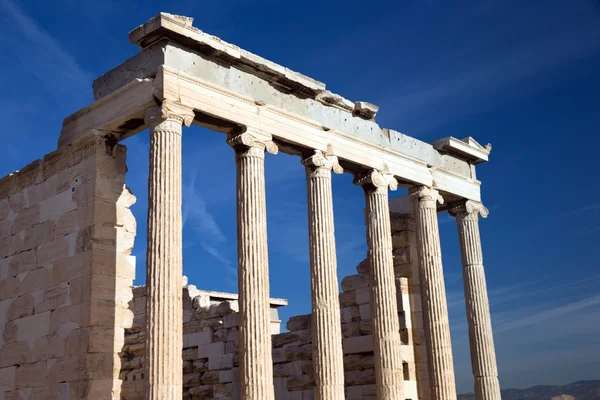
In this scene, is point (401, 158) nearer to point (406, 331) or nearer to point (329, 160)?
point (329, 160)

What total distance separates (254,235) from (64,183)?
4.63 meters

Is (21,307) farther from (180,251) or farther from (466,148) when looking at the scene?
(466,148)

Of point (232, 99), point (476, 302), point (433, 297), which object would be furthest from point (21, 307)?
point (476, 302)

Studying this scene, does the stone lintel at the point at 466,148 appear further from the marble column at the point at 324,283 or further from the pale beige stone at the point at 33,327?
the pale beige stone at the point at 33,327

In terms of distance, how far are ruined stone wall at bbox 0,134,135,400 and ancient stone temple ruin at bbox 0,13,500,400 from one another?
1.5 inches

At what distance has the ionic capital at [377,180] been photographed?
2070cm

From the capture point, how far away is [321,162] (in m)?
19.2

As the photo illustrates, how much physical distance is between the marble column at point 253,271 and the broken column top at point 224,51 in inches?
64.7

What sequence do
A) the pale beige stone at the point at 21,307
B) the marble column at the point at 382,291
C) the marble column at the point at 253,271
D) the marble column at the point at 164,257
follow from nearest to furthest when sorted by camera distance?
the marble column at the point at 164,257
the marble column at the point at 253,271
the pale beige stone at the point at 21,307
the marble column at the point at 382,291

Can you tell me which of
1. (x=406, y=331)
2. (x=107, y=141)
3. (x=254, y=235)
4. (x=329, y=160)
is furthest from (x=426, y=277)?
(x=107, y=141)

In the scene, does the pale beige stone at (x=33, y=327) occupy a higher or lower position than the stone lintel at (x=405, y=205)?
lower

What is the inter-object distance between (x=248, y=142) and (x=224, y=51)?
80.7 inches

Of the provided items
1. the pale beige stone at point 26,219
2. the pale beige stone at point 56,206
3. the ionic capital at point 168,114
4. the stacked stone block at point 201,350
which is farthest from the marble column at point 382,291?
the pale beige stone at point 26,219

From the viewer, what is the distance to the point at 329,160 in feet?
63.8
